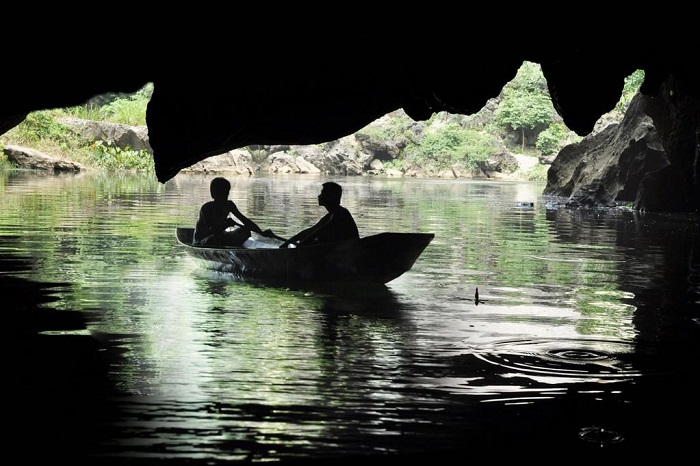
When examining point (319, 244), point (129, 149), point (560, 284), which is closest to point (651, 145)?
point (560, 284)

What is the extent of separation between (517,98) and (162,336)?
48.9 m

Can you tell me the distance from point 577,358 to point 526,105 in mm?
47880

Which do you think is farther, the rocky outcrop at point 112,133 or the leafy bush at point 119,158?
the rocky outcrop at point 112,133

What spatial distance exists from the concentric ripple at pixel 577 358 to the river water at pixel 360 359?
0.10ft

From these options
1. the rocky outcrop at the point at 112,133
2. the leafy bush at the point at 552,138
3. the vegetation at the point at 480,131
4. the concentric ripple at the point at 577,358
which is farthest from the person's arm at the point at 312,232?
the leafy bush at the point at 552,138

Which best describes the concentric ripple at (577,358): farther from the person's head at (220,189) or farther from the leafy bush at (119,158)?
the leafy bush at (119,158)

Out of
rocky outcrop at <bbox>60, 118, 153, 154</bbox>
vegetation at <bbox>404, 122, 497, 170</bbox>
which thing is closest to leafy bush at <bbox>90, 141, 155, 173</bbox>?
rocky outcrop at <bbox>60, 118, 153, 154</bbox>

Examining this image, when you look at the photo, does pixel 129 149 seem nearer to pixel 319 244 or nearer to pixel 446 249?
pixel 446 249

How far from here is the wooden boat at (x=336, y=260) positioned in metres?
11.0

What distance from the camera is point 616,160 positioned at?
2673 cm

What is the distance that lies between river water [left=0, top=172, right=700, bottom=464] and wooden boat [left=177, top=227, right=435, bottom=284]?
38cm

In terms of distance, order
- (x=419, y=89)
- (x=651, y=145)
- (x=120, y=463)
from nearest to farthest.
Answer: (x=120, y=463) < (x=419, y=89) < (x=651, y=145)

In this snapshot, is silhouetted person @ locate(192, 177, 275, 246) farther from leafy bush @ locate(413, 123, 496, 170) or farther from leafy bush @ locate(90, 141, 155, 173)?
leafy bush @ locate(413, 123, 496, 170)

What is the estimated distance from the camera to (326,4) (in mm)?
8617
